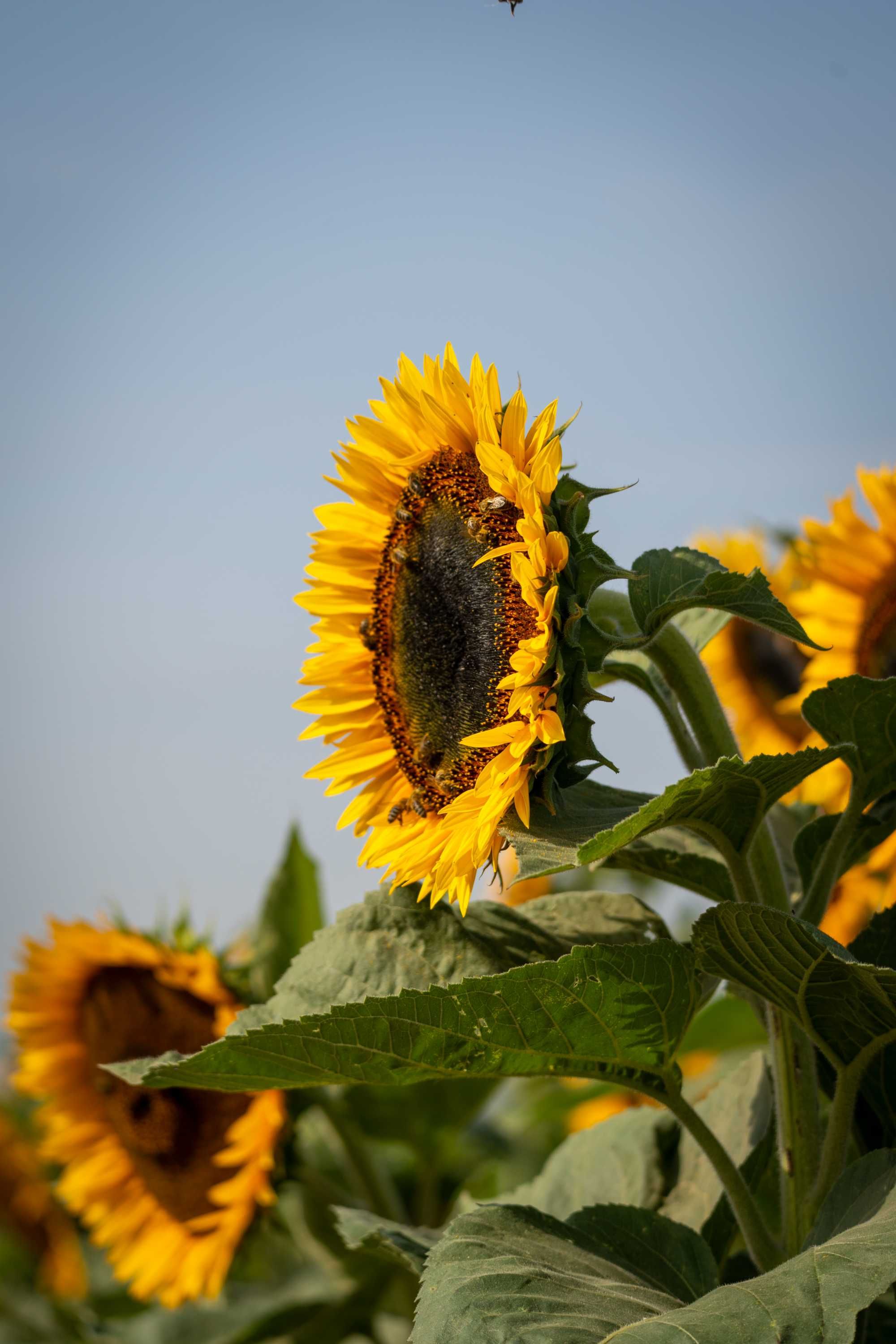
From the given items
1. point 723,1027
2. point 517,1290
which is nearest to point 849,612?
point 723,1027

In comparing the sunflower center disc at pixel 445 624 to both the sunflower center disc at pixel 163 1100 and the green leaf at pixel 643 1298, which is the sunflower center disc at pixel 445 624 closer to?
the green leaf at pixel 643 1298

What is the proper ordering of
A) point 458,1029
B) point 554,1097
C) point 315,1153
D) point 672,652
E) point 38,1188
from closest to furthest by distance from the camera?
point 458,1029 < point 672,652 < point 315,1153 < point 554,1097 < point 38,1188

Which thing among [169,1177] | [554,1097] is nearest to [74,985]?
[169,1177]

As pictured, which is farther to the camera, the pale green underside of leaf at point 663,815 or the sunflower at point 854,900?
the sunflower at point 854,900

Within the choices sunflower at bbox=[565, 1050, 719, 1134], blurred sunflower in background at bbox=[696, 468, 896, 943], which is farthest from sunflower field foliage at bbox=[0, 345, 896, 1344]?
sunflower at bbox=[565, 1050, 719, 1134]

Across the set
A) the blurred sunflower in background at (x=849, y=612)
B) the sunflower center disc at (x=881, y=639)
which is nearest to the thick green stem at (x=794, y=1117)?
the blurred sunflower in background at (x=849, y=612)

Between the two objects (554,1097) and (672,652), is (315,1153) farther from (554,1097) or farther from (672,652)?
(672,652)
